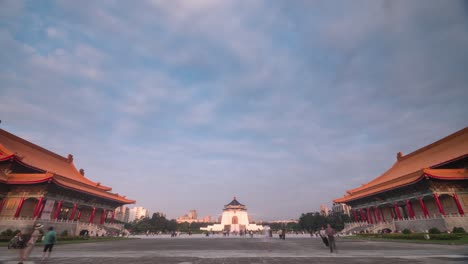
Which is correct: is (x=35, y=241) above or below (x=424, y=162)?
below

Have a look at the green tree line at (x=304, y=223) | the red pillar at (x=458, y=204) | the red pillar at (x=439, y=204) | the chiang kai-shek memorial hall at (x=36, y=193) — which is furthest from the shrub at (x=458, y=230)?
the chiang kai-shek memorial hall at (x=36, y=193)

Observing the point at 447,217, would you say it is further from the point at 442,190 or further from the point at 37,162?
the point at 37,162

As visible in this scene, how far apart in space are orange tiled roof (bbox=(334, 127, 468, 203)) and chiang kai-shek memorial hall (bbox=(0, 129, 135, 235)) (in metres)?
42.7

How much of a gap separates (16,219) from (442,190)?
48806 millimetres

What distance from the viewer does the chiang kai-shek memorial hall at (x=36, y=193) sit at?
92.3ft

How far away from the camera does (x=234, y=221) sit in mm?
83125

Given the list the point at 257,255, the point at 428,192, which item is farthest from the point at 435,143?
the point at 257,255

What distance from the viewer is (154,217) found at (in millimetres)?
69938

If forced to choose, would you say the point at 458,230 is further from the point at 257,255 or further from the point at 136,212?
the point at 136,212

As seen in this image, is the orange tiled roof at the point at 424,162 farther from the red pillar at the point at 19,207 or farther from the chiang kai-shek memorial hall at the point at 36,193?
the red pillar at the point at 19,207

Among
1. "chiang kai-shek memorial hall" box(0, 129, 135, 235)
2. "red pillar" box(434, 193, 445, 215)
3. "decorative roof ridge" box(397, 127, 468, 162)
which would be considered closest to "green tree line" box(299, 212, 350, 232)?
"decorative roof ridge" box(397, 127, 468, 162)

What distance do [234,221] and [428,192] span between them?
6221 centimetres

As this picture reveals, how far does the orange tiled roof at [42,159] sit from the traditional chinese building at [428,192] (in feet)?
Answer: 142

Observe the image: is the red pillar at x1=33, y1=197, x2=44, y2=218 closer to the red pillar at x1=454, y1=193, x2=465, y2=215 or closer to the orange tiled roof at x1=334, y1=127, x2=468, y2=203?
the orange tiled roof at x1=334, y1=127, x2=468, y2=203
